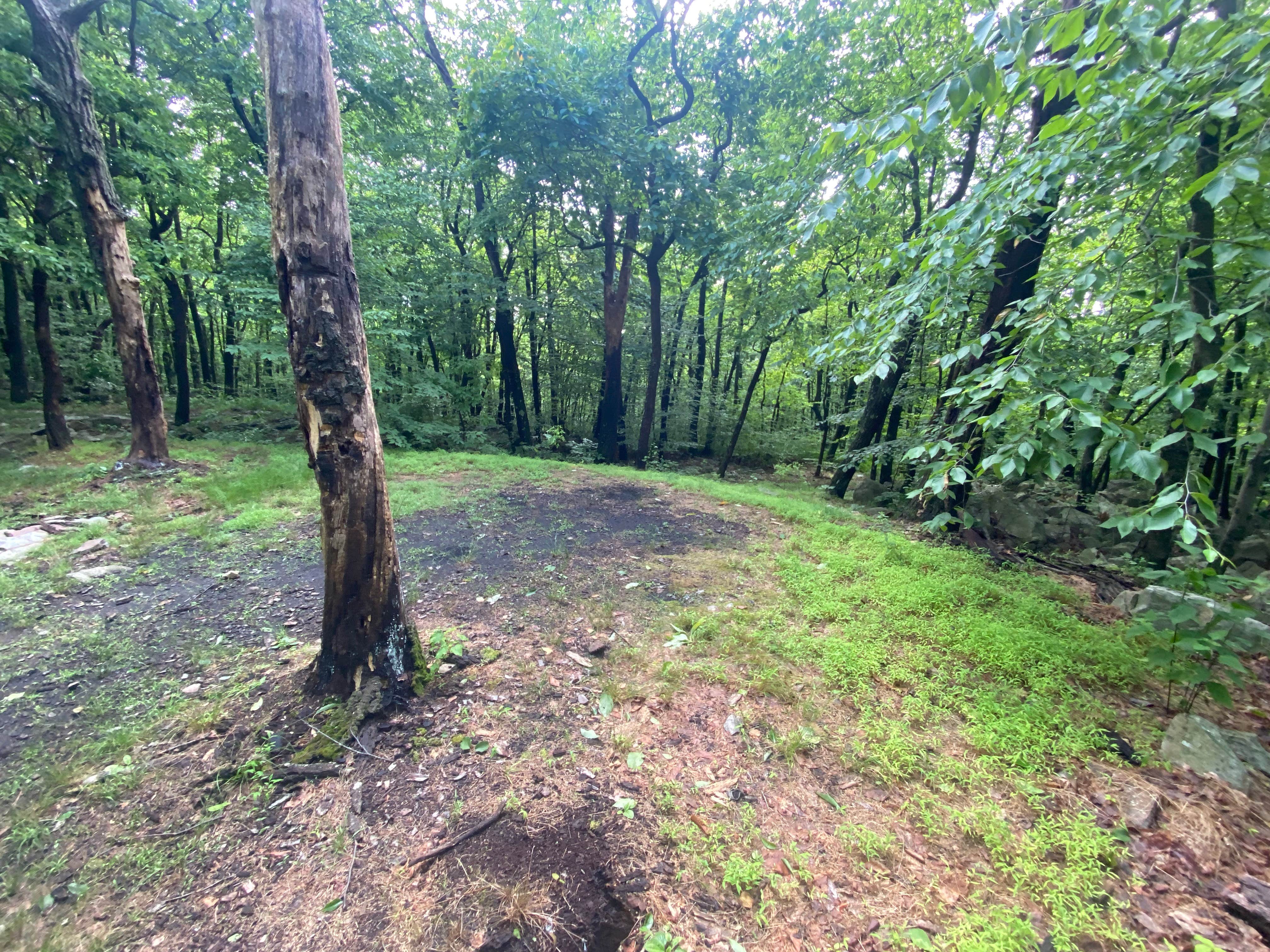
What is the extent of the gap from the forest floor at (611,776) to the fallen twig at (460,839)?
0.02 metres

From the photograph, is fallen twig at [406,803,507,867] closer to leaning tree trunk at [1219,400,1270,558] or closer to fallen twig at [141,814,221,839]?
fallen twig at [141,814,221,839]

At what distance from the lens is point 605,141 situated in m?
8.29

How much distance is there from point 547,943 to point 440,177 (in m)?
13.8

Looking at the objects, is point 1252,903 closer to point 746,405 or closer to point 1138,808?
point 1138,808

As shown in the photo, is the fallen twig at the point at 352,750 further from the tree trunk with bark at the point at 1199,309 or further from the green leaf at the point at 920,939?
the tree trunk with bark at the point at 1199,309

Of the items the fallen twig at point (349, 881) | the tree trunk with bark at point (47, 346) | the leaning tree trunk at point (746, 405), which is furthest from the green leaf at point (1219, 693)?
the tree trunk with bark at point (47, 346)

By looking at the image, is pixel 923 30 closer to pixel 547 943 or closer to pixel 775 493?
pixel 775 493

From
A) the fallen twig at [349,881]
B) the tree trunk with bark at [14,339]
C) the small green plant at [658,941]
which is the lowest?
the fallen twig at [349,881]

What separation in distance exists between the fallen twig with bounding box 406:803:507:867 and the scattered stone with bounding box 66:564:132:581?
13.5ft

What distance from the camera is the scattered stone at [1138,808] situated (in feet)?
6.23

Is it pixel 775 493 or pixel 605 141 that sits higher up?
pixel 605 141

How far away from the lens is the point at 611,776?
2166mm

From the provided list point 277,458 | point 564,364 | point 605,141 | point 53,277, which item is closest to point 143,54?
point 53,277

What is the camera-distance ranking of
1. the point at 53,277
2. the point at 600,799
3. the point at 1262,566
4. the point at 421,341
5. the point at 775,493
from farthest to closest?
the point at 421,341 → the point at 775,493 → the point at 53,277 → the point at 1262,566 → the point at 600,799
